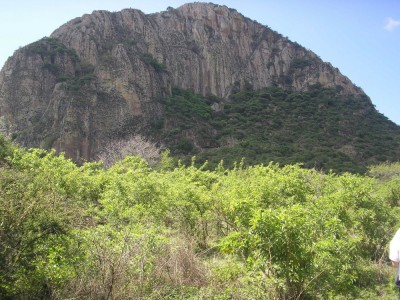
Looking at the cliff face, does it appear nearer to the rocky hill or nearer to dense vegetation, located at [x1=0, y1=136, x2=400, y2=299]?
the rocky hill

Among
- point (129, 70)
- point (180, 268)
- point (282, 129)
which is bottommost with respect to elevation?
point (180, 268)

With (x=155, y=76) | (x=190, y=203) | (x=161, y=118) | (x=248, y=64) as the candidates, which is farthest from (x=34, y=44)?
(x=190, y=203)

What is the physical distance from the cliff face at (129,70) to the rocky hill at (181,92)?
17cm

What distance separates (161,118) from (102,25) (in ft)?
67.8

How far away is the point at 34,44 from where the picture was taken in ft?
169

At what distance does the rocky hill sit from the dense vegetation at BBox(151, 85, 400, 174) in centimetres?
21

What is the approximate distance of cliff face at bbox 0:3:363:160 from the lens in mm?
44188

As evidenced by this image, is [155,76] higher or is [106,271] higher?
[155,76]

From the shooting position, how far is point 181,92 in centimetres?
5809

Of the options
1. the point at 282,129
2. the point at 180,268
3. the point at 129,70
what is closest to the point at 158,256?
the point at 180,268

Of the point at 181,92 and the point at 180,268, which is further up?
the point at 181,92

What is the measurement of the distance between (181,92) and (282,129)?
17436 millimetres

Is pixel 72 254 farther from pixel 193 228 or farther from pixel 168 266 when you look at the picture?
pixel 193 228

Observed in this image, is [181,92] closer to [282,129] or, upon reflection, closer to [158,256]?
[282,129]
